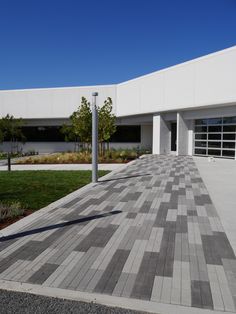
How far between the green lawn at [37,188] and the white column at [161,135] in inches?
518

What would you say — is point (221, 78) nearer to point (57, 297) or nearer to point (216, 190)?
point (216, 190)

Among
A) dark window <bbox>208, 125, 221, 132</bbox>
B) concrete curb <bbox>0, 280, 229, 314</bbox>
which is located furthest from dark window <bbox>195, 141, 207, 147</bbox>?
concrete curb <bbox>0, 280, 229, 314</bbox>

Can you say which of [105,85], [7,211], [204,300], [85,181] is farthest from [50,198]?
[105,85]

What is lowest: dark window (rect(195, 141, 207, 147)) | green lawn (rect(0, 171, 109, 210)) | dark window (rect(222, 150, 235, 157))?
green lawn (rect(0, 171, 109, 210))

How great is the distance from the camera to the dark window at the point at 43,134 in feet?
118

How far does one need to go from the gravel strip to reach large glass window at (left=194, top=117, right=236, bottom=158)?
19.5 m

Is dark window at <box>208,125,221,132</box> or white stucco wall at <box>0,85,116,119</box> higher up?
white stucco wall at <box>0,85,116,119</box>

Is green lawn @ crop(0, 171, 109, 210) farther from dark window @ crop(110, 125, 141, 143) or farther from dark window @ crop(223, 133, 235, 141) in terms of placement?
dark window @ crop(110, 125, 141, 143)

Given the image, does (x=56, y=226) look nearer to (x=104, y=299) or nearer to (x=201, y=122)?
(x=104, y=299)

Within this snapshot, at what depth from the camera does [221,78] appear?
19469 mm

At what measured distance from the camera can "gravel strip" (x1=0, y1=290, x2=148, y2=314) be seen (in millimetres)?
3637

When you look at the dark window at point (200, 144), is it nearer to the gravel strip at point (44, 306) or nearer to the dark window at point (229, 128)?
the dark window at point (229, 128)

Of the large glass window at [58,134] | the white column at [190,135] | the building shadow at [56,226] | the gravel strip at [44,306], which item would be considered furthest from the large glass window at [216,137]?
the gravel strip at [44,306]

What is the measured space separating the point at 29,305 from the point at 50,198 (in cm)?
585
